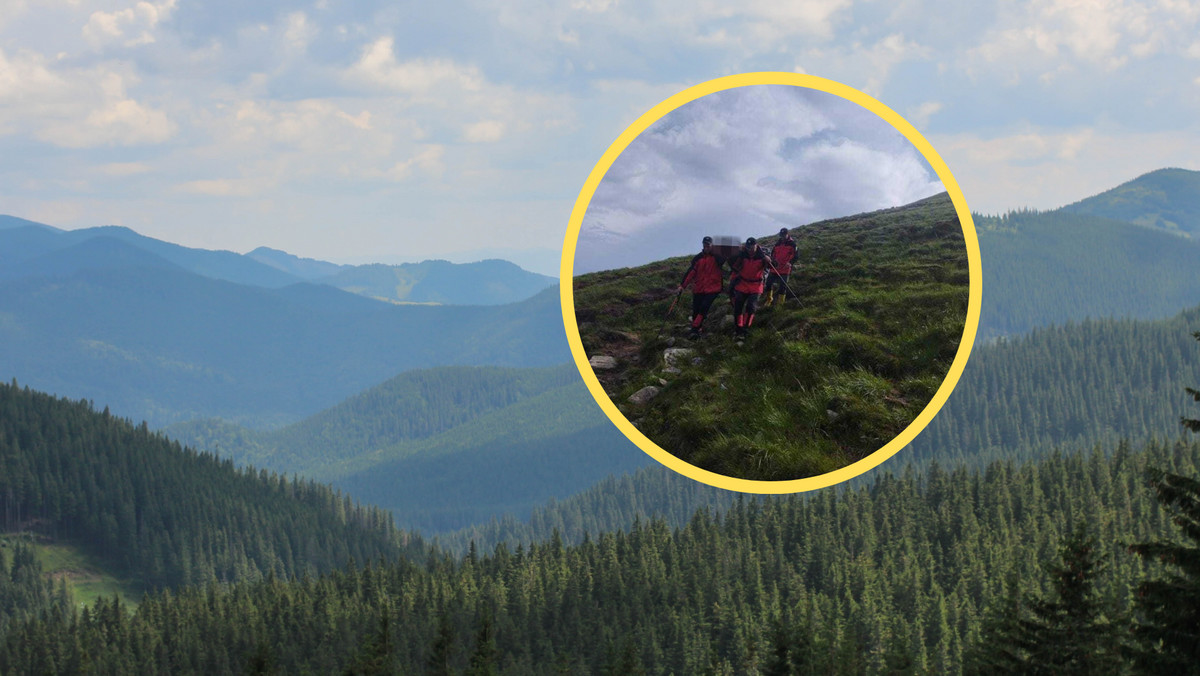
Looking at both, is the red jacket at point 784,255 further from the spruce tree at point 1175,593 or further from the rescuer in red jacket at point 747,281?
the spruce tree at point 1175,593

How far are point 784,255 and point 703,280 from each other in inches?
20.3

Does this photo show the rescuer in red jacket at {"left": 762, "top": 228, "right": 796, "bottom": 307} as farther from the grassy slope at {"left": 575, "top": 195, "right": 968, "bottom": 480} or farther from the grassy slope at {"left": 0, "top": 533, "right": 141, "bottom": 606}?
the grassy slope at {"left": 0, "top": 533, "right": 141, "bottom": 606}

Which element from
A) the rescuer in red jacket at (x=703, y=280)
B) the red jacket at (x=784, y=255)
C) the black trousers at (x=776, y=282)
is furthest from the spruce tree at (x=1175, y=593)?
the rescuer in red jacket at (x=703, y=280)

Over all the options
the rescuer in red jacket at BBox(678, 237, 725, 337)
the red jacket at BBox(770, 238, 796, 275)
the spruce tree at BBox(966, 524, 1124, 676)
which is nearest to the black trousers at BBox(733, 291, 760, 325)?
the rescuer in red jacket at BBox(678, 237, 725, 337)

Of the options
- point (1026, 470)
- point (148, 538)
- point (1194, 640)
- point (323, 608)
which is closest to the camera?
point (1194, 640)

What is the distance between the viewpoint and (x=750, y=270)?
20.5ft

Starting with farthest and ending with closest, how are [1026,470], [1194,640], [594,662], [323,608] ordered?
[1026,470], [323,608], [594,662], [1194,640]

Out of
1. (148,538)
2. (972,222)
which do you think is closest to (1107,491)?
(972,222)

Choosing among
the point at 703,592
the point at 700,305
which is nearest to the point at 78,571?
the point at 703,592

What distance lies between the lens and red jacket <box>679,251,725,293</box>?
616 centimetres

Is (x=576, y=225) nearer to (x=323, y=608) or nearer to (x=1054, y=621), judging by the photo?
(x=1054, y=621)

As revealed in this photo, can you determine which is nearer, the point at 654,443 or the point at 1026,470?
the point at 654,443

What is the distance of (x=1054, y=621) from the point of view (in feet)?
64.8

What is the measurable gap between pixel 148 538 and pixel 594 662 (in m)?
137
